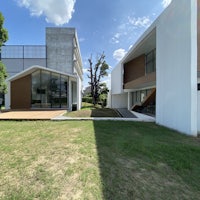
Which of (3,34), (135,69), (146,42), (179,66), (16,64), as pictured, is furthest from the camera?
(16,64)

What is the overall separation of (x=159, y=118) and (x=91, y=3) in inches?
416

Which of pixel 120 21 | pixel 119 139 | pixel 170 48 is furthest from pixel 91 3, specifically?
pixel 119 139

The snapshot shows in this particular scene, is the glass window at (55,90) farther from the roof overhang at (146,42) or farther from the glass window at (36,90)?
the roof overhang at (146,42)

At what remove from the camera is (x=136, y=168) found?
3152mm

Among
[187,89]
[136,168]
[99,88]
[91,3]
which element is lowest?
[136,168]

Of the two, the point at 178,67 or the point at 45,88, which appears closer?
the point at 178,67

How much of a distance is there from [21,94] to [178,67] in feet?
50.9

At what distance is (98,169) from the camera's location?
3.06 metres

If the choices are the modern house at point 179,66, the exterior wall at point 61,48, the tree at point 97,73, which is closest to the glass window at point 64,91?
the tree at point 97,73

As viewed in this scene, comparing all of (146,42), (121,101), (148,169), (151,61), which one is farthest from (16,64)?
(148,169)

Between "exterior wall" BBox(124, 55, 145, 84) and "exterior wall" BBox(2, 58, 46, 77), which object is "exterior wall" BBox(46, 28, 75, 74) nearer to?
"exterior wall" BBox(2, 58, 46, 77)

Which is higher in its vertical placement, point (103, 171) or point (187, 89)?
point (187, 89)

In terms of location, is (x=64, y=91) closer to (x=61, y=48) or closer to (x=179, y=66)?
(x=179, y=66)

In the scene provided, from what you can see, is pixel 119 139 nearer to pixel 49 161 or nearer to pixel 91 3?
pixel 49 161
